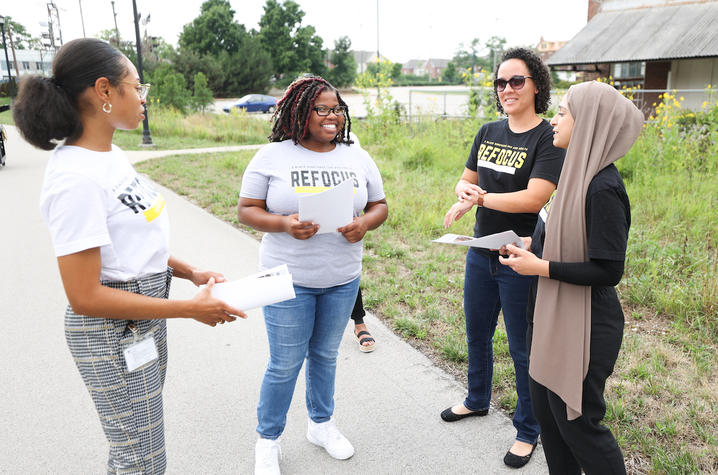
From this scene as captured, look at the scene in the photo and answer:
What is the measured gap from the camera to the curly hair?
109 inches

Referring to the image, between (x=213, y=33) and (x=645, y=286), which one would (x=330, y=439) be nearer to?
(x=645, y=286)

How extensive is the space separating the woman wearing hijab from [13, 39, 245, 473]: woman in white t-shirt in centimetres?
116

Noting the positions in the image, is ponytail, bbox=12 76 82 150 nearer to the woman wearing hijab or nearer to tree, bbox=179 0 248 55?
the woman wearing hijab

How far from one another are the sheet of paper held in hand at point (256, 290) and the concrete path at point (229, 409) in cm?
126

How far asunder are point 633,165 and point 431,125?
5273 millimetres

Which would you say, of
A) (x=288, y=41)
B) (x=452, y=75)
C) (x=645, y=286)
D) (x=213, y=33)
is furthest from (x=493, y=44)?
(x=645, y=286)

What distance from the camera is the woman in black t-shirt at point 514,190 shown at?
2.62m

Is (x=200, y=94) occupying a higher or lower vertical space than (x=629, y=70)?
lower

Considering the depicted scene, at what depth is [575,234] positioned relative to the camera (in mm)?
1940

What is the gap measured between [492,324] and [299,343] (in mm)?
1132

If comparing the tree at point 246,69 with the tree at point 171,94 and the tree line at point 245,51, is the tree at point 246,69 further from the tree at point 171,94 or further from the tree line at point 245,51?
the tree at point 171,94

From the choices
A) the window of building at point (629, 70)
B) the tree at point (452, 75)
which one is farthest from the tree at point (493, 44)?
the window of building at point (629, 70)

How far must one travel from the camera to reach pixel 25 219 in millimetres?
8203

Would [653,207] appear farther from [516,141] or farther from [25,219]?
[25,219]
